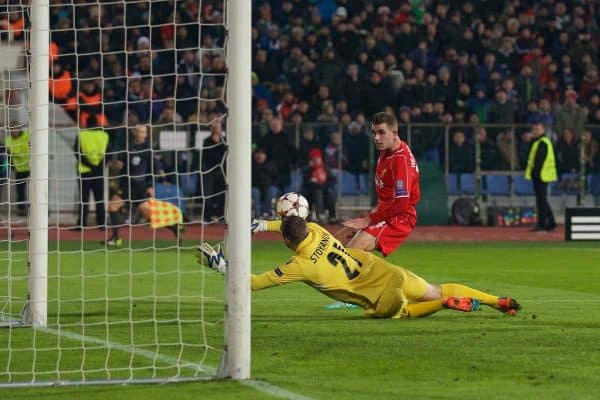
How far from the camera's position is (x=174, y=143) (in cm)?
2417

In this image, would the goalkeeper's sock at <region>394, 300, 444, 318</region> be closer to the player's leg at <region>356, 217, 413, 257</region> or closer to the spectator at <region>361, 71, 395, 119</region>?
the player's leg at <region>356, 217, 413, 257</region>

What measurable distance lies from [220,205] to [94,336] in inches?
613

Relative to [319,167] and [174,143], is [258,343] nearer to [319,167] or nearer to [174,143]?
[174,143]

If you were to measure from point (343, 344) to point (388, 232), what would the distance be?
3073 millimetres

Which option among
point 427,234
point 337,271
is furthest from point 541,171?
point 337,271

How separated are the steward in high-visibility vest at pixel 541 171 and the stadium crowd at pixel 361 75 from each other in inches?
71.6

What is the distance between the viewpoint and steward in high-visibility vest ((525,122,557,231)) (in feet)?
83.6

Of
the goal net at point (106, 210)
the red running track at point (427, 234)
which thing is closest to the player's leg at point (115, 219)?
the goal net at point (106, 210)

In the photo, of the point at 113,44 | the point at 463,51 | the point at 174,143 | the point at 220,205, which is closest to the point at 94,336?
the point at 174,143

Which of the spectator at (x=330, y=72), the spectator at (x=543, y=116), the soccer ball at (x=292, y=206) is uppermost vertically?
the spectator at (x=330, y=72)

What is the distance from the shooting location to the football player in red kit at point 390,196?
12.8m

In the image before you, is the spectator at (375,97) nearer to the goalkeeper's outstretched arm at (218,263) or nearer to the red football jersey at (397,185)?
the red football jersey at (397,185)

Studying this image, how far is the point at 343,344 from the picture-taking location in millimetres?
10070

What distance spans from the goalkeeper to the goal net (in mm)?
784
